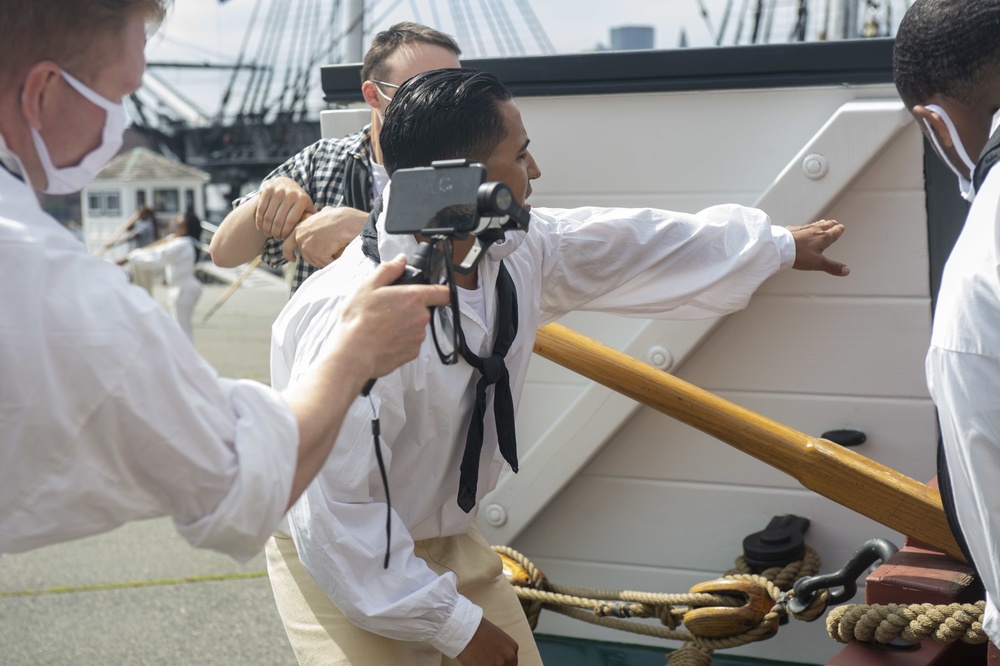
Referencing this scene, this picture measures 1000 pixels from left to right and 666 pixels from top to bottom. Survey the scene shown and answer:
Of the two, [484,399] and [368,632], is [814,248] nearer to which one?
[484,399]

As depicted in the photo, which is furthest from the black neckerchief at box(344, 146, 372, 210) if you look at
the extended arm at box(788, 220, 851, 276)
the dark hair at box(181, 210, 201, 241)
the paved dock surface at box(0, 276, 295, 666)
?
the dark hair at box(181, 210, 201, 241)

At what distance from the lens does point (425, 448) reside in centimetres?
177

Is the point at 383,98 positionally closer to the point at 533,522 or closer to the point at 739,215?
the point at 739,215

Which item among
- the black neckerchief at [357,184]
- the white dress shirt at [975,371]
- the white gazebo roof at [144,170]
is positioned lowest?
the white gazebo roof at [144,170]

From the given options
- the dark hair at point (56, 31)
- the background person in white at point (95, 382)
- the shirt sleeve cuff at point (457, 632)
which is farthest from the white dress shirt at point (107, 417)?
the shirt sleeve cuff at point (457, 632)

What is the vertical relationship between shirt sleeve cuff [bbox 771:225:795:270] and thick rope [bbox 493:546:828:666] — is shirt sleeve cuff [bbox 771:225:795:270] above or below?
above

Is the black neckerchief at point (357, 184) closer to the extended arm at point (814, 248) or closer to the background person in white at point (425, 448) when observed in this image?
the background person in white at point (425, 448)

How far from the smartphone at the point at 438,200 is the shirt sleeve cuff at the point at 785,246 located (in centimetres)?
104

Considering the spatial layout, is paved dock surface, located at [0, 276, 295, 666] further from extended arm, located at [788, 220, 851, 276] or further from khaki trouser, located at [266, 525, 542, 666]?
extended arm, located at [788, 220, 851, 276]

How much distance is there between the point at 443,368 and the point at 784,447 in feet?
2.70

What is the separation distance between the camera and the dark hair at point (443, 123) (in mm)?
1753

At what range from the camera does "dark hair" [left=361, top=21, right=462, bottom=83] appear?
2393 millimetres

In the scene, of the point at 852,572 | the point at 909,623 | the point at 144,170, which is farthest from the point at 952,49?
the point at 144,170

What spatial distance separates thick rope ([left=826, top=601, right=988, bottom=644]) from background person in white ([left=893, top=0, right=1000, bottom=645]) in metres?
0.41
